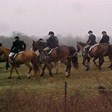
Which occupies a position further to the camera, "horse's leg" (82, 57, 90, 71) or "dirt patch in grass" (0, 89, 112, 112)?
"horse's leg" (82, 57, 90, 71)

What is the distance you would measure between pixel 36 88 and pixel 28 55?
5.20 m

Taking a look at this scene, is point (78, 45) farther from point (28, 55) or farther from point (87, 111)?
point (87, 111)

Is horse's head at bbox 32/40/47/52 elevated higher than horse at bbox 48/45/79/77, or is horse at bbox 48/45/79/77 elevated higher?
horse's head at bbox 32/40/47/52

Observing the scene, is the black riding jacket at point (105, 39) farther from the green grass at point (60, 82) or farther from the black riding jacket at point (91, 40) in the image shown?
the green grass at point (60, 82)

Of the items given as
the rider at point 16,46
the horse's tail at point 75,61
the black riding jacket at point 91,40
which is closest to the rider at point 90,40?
the black riding jacket at point 91,40

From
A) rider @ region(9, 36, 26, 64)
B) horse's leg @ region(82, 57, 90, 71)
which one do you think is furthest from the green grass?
rider @ region(9, 36, 26, 64)

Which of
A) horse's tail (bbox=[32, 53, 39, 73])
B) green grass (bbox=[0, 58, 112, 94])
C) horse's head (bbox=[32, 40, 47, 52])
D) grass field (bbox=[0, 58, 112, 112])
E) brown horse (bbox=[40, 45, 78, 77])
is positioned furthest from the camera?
horse's head (bbox=[32, 40, 47, 52])

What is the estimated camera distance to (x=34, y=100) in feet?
59.4

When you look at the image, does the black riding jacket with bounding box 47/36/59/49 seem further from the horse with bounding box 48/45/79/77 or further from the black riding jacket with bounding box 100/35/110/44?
the black riding jacket with bounding box 100/35/110/44

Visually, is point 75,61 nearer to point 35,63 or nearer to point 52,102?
point 35,63

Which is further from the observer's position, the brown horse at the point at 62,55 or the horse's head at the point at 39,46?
the horse's head at the point at 39,46

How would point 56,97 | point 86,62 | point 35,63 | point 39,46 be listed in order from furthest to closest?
point 86,62 → point 39,46 → point 35,63 → point 56,97

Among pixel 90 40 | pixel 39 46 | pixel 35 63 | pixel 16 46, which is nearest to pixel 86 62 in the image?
pixel 90 40

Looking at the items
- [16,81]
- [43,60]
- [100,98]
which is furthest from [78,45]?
[100,98]
